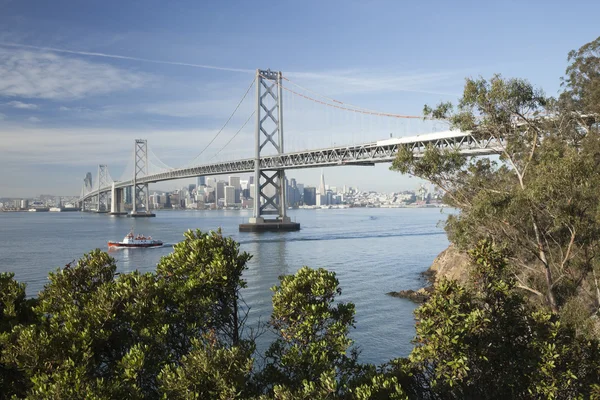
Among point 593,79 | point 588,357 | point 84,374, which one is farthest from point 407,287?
point 84,374

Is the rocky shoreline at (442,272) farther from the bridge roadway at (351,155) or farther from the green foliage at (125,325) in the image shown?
the green foliage at (125,325)

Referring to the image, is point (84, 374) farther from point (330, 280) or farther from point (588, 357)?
point (588, 357)

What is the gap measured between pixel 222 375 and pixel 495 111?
10273 mm

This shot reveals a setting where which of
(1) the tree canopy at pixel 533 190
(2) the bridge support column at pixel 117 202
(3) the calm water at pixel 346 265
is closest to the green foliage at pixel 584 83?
(1) the tree canopy at pixel 533 190

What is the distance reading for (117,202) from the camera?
124 meters

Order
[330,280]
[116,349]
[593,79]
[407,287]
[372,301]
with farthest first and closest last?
[407,287] < [372,301] < [593,79] < [330,280] < [116,349]

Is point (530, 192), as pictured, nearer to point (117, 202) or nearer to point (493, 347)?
point (493, 347)

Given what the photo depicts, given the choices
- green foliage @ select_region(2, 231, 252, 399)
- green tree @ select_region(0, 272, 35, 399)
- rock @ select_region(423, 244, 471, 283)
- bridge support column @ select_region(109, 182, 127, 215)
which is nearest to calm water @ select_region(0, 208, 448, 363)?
rock @ select_region(423, 244, 471, 283)

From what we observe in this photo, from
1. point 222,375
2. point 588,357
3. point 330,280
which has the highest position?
point 330,280

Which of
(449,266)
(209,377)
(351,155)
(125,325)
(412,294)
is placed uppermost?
(351,155)

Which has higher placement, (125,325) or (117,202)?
(117,202)

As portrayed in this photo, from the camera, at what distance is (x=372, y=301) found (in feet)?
72.6

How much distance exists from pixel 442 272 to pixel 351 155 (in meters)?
23.1

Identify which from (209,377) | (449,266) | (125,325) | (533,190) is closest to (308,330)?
(209,377)
